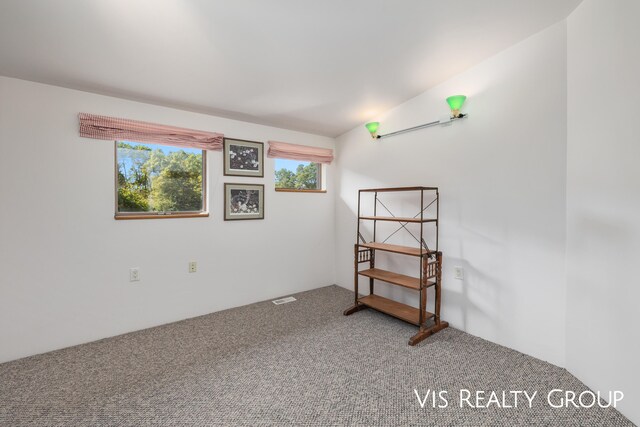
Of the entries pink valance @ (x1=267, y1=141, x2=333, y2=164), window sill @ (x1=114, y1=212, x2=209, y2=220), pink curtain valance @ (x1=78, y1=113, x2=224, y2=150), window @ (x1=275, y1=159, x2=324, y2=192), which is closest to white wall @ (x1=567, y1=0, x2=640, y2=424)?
pink valance @ (x1=267, y1=141, x2=333, y2=164)

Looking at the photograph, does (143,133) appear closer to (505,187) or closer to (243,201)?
(243,201)

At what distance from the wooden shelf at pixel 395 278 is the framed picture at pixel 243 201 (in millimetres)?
1386

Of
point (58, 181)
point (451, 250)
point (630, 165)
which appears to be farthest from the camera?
point (451, 250)

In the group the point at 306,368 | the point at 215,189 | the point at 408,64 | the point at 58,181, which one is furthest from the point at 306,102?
the point at 306,368

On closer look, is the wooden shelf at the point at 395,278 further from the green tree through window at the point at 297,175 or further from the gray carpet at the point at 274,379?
the green tree through window at the point at 297,175

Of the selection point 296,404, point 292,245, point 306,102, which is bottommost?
point 296,404

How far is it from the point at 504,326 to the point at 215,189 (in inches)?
113

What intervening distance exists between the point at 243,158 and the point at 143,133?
3.14 feet

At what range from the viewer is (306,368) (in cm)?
200

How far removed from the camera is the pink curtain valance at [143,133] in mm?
2295

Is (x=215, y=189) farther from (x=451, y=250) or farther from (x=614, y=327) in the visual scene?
(x=614, y=327)

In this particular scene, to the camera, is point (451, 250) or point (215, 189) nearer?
point (451, 250)

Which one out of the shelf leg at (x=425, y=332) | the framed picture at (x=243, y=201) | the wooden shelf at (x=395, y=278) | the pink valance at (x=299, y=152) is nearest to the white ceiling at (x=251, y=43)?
the pink valance at (x=299, y=152)

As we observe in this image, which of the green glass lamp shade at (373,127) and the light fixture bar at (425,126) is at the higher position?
the green glass lamp shade at (373,127)
